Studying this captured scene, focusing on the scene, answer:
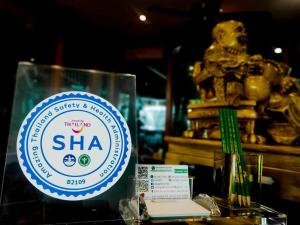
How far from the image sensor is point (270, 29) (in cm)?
253

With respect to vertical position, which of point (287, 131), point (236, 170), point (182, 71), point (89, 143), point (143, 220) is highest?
point (182, 71)

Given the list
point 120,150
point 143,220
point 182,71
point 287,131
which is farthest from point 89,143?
point 182,71

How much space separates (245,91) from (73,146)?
1.65 metres

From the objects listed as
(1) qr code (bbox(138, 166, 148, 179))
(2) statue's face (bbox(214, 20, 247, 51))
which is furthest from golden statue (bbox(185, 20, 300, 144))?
(1) qr code (bbox(138, 166, 148, 179))

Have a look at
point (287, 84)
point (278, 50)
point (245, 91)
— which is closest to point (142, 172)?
point (245, 91)

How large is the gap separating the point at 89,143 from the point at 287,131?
1546 mm

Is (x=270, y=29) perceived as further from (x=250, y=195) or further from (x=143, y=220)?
(x=143, y=220)

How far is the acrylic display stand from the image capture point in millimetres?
807

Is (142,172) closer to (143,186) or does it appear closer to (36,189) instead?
(143,186)

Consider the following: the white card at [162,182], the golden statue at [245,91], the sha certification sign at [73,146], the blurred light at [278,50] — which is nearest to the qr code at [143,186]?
the white card at [162,182]

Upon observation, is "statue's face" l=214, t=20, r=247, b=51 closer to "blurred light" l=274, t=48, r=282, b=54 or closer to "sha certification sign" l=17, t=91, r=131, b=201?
"blurred light" l=274, t=48, r=282, b=54

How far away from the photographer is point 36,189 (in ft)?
2.67

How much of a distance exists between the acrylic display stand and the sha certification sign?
0.02 meters

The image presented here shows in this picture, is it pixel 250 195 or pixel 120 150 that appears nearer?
pixel 120 150
